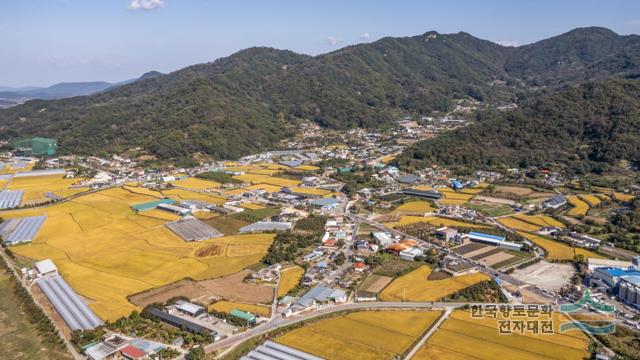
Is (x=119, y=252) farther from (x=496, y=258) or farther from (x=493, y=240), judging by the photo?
(x=493, y=240)

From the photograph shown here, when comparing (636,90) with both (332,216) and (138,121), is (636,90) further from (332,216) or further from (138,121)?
(138,121)

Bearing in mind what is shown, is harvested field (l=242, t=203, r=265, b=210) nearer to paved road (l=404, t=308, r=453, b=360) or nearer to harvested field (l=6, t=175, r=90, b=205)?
harvested field (l=6, t=175, r=90, b=205)

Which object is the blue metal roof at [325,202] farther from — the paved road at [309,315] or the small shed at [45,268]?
the small shed at [45,268]

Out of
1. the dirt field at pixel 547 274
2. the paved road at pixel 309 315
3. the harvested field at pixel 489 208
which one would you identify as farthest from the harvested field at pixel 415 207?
the paved road at pixel 309 315

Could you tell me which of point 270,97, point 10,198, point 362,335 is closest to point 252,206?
point 10,198

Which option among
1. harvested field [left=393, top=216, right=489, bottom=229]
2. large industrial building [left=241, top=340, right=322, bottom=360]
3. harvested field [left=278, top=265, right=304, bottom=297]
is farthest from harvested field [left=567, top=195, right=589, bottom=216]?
large industrial building [left=241, top=340, right=322, bottom=360]

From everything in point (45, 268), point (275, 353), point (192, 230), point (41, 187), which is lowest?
point (275, 353)
